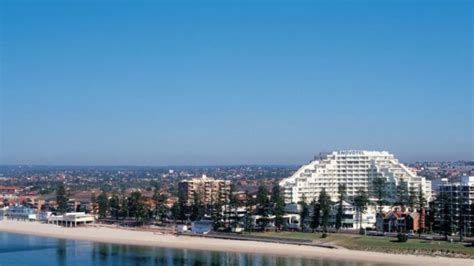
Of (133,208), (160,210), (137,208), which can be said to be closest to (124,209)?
(133,208)

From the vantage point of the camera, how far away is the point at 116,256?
176 ft

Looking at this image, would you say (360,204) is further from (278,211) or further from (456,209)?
(456,209)

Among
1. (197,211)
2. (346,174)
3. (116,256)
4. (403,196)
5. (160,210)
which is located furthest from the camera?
(346,174)

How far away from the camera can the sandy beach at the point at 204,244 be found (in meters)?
49.9

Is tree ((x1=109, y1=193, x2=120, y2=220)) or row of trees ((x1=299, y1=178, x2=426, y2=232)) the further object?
tree ((x1=109, y1=193, x2=120, y2=220))

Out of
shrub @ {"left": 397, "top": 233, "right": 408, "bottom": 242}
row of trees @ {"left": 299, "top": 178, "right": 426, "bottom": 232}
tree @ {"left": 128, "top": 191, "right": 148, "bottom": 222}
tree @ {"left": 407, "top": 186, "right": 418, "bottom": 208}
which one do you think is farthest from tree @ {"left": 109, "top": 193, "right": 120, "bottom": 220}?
shrub @ {"left": 397, "top": 233, "right": 408, "bottom": 242}

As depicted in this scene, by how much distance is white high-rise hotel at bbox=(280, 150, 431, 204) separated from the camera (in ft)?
276

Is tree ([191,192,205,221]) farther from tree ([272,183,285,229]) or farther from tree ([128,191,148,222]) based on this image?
tree ([272,183,285,229])

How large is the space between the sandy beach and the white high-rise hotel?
22.1 metres

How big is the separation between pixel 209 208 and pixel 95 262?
2533 centimetres

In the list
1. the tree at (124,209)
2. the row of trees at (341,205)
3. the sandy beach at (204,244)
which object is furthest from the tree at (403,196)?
the tree at (124,209)

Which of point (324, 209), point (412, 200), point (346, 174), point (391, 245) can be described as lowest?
point (391, 245)

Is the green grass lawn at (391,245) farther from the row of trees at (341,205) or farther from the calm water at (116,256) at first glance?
the calm water at (116,256)

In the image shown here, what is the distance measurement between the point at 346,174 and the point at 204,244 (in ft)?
101
